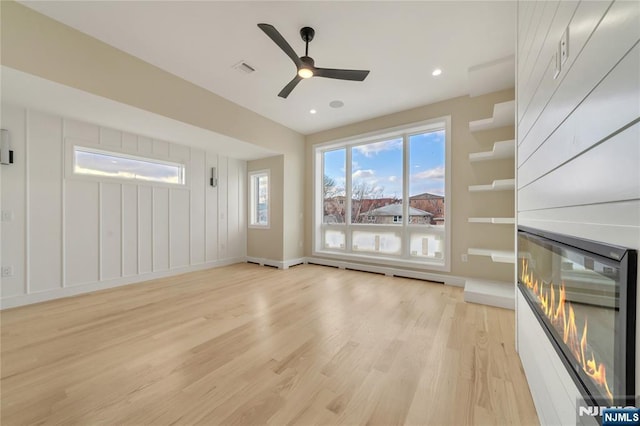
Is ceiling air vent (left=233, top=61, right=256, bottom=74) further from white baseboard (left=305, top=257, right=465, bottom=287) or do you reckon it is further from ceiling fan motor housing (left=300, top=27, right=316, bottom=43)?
white baseboard (left=305, top=257, right=465, bottom=287)

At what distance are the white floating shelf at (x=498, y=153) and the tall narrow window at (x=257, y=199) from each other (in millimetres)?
4139

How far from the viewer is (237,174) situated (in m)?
5.50

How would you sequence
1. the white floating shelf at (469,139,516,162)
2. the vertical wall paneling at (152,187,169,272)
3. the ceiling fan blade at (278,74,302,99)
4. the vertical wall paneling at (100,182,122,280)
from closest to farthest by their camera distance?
the ceiling fan blade at (278,74,302,99), the white floating shelf at (469,139,516,162), the vertical wall paneling at (100,182,122,280), the vertical wall paneling at (152,187,169,272)

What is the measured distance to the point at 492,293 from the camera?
2850mm

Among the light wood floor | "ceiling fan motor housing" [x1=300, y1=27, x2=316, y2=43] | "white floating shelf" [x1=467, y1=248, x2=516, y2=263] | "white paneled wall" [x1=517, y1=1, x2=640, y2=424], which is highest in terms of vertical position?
"ceiling fan motor housing" [x1=300, y1=27, x2=316, y2=43]

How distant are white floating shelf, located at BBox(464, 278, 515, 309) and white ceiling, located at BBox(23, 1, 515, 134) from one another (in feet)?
9.03

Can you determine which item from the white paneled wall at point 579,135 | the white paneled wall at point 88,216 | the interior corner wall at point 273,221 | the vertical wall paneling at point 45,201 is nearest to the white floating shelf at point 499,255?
the white paneled wall at point 579,135

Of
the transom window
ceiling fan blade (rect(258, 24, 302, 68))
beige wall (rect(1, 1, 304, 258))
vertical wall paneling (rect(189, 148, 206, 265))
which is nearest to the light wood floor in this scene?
vertical wall paneling (rect(189, 148, 206, 265))

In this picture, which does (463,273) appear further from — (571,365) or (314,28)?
(314,28)

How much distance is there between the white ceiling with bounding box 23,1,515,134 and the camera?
2111 mm

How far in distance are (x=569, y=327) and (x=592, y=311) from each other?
9.3 inches

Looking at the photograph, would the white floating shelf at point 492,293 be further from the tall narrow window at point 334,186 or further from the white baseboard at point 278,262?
the white baseboard at point 278,262

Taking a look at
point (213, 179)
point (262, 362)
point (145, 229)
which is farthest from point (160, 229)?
point (262, 362)

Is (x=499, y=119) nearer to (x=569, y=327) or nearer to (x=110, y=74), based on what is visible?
(x=569, y=327)
